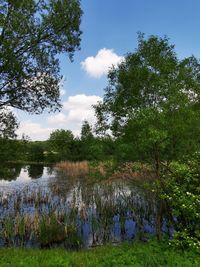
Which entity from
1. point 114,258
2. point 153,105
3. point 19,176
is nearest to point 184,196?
point 114,258

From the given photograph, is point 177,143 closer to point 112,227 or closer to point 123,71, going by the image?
point 123,71

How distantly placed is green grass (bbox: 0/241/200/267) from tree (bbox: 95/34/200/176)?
126 inches

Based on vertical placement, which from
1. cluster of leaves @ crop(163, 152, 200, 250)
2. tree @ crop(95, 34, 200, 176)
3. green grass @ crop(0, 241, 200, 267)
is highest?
tree @ crop(95, 34, 200, 176)

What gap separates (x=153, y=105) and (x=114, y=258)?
22.2 feet

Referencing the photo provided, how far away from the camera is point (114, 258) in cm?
955

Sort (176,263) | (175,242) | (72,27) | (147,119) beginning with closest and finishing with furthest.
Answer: (176,263) < (175,242) < (147,119) < (72,27)

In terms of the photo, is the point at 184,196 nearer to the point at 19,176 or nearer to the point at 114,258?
the point at 114,258

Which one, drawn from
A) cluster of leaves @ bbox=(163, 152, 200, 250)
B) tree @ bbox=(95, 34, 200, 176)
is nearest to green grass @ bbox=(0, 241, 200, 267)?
cluster of leaves @ bbox=(163, 152, 200, 250)

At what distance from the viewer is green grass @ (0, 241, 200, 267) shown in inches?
341

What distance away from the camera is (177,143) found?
1276 cm

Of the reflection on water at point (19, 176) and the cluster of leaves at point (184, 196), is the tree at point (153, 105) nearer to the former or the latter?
the cluster of leaves at point (184, 196)

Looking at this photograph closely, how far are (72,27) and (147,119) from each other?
6.90 meters

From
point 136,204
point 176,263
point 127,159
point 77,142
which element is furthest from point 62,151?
point 176,263

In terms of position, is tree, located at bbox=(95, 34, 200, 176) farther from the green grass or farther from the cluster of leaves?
the green grass
